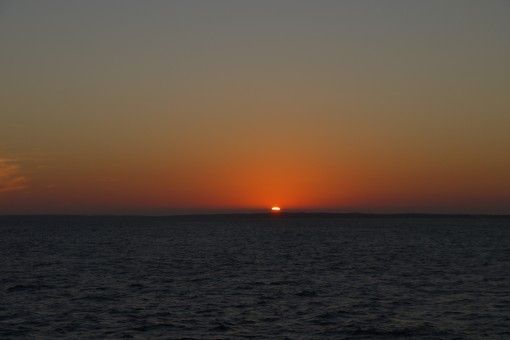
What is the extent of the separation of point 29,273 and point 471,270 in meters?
44.2

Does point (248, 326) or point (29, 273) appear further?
point (29, 273)

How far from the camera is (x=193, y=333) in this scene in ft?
107

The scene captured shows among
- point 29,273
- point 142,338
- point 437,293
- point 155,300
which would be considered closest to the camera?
point 142,338

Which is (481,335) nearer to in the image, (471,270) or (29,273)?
(471,270)

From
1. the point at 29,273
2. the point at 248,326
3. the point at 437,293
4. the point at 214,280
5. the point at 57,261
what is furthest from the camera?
the point at 57,261

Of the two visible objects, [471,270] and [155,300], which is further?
[471,270]

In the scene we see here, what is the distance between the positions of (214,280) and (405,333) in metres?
25.6

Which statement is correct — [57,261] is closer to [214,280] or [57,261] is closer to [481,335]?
[214,280]

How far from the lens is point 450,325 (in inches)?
1363

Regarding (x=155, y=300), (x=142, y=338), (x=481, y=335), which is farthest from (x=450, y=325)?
(x=155, y=300)

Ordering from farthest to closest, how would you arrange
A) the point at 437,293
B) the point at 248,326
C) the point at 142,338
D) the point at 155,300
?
the point at 437,293, the point at 155,300, the point at 248,326, the point at 142,338

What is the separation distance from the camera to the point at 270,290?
48344mm

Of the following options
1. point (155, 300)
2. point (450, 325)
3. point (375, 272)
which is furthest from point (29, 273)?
point (450, 325)

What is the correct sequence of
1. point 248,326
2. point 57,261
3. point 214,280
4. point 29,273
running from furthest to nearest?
point 57,261
point 29,273
point 214,280
point 248,326
